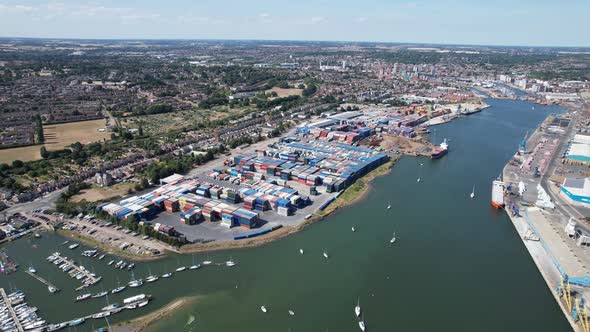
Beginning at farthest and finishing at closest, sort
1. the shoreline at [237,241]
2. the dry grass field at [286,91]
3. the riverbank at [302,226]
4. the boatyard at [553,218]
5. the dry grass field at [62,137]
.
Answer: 1. the dry grass field at [286,91]
2. the dry grass field at [62,137]
3. the riverbank at [302,226]
4. the shoreline at [237,241]
5. the boatyard at [553,218]

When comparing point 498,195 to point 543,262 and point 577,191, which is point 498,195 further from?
point 543,262

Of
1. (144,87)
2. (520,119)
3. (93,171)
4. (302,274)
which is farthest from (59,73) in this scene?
(520,119)

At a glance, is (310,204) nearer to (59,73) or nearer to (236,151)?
(236,151)

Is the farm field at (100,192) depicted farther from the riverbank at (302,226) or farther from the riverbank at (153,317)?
the riverbank at (153,317)

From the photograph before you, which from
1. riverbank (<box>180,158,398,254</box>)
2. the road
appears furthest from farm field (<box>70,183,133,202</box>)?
riverbank (<box>180,158,398,254</box>)

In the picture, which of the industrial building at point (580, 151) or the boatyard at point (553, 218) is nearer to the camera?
the boatyard at point (553, 218)

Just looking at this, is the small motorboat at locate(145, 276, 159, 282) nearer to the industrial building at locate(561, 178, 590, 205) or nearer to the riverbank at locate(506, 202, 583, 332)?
the riverbank at locate(506, 202, 583, 332)

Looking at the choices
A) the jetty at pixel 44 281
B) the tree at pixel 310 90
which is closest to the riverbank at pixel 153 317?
the jetty at pixel 44 281
